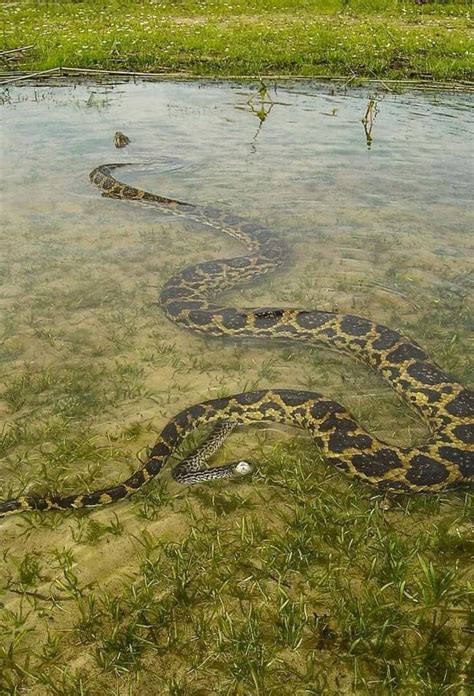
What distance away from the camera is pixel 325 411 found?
6609 mm

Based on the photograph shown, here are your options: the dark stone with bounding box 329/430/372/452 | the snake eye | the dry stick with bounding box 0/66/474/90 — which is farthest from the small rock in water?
the snake eye

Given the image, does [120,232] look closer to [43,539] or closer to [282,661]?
[43,539]

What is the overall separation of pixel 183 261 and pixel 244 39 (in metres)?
19.4

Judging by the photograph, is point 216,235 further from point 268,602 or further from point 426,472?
point 268,602

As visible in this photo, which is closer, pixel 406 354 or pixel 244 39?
pixel 406 354

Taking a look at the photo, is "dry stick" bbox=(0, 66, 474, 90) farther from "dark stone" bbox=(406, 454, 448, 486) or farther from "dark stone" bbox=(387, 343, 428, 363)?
"dark stone" bbox=(406, 454, 448, 486)

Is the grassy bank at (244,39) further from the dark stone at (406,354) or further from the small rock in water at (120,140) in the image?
the dark stone at (406,354)

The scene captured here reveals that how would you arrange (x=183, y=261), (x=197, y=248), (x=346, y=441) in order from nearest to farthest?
1. (x=346, y=441)
2. (x=183, y=261)
3. (x=197, y=248)

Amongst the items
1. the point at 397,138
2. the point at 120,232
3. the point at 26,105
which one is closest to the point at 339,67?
the point at 397,138

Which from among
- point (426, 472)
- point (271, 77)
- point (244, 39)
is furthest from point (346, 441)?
point (244, 39)

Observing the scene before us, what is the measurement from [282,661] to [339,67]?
2322 cm

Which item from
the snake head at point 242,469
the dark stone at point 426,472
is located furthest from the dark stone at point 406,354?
the snake head at point 242,469

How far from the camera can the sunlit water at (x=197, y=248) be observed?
22.9ft

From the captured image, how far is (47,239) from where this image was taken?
1070 cm
